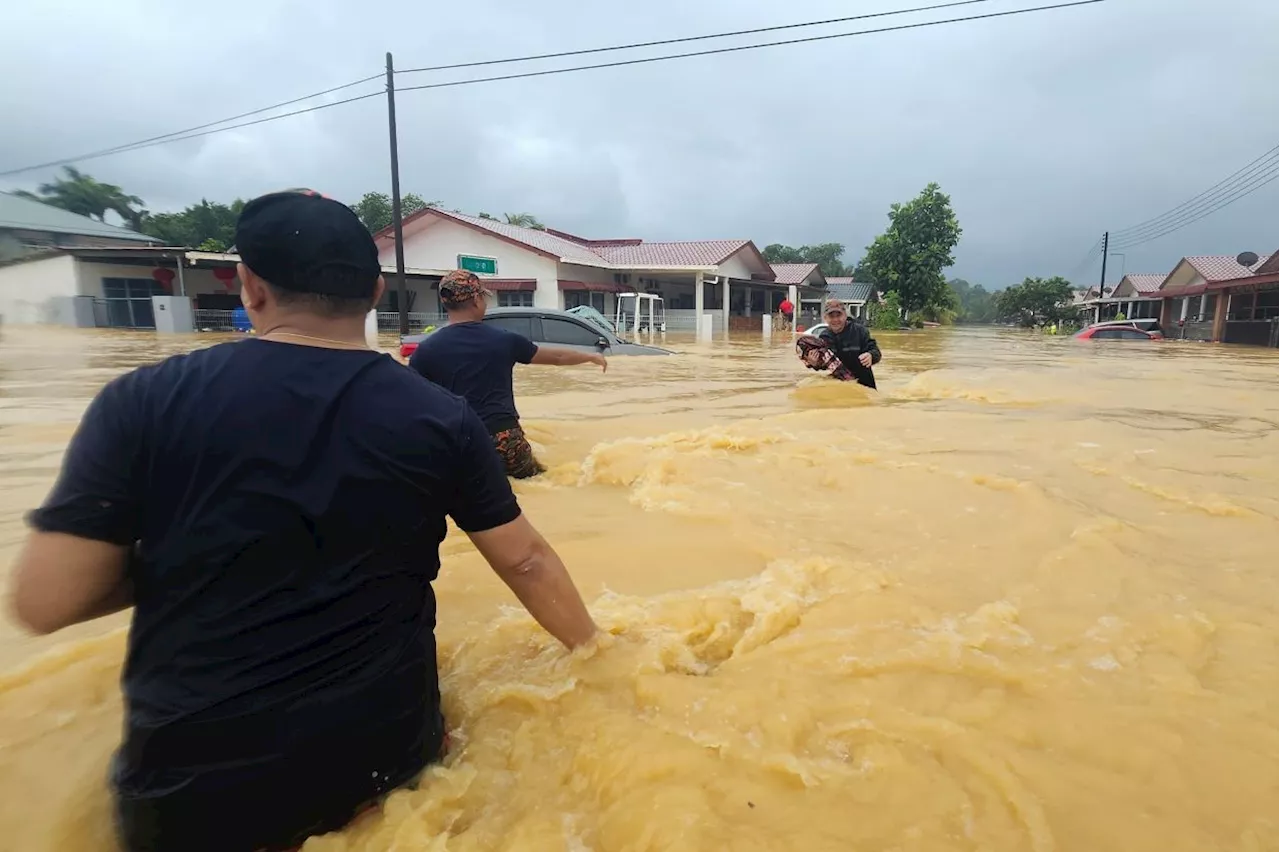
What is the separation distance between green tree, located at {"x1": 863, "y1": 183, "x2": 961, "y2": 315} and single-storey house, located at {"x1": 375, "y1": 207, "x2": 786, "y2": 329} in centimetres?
1173

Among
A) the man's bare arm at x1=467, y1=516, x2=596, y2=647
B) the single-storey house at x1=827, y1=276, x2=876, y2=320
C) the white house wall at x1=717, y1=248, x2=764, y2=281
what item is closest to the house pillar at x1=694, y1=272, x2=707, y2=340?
the white house wall at x1=717, y1=248, x2=764, y2=281

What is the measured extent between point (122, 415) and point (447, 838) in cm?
105

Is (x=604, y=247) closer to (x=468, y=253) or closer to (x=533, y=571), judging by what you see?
(x=468, y=253)

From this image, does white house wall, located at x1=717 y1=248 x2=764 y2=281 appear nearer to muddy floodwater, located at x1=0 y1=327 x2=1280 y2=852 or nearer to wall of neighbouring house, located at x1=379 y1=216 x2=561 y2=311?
wall of neighbouring house, located at x1=379 y1=216 x2=561 y2=311

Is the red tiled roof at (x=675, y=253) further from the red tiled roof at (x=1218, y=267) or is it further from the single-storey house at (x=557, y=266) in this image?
the red tiled roof at (x=1218, y=267)

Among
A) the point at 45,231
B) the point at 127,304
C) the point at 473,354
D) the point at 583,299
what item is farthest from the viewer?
the point at 45,231

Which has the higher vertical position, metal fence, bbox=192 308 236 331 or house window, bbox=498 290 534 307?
house window, bbox=498 290 534 307

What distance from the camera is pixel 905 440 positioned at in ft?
20.8

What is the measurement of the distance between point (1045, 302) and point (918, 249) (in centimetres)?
1631

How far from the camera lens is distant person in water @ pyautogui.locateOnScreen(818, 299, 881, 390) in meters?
8.70

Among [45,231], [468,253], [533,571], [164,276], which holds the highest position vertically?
[45,231]

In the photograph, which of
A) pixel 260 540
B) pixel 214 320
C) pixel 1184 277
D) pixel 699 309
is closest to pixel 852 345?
pixel 260 540

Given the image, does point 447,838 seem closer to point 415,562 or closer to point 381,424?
point 415,562

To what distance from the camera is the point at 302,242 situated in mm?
1403
